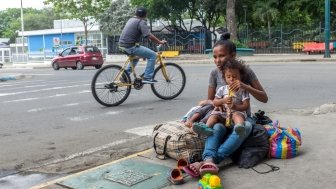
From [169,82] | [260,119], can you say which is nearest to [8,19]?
[169,82]

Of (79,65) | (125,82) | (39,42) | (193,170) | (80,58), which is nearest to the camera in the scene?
(193,170)

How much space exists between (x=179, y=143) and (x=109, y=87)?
479 cm

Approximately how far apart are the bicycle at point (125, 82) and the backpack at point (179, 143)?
4.43m

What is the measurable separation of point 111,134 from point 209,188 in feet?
11.0

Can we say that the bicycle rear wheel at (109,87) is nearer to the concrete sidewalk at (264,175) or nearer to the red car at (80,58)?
the concrete sidewalk at (264,175)

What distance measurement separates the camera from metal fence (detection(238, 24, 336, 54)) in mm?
32781

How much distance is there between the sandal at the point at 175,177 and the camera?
4371 millimetres

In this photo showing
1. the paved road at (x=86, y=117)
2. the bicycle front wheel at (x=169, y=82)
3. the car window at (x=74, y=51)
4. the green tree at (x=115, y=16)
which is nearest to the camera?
the paved road at (x=86, y=117)

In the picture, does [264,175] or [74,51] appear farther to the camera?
[74,51]

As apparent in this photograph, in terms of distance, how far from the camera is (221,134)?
4750 millimetres

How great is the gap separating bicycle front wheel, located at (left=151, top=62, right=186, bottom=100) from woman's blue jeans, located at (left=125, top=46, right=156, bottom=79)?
0.34 metres

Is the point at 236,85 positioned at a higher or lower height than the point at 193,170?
higher

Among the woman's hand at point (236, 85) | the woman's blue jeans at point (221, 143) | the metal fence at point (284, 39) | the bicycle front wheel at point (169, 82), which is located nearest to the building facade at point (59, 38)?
the metal fence at point (284, 39)

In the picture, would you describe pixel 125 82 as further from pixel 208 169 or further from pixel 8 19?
pixel 8 19
